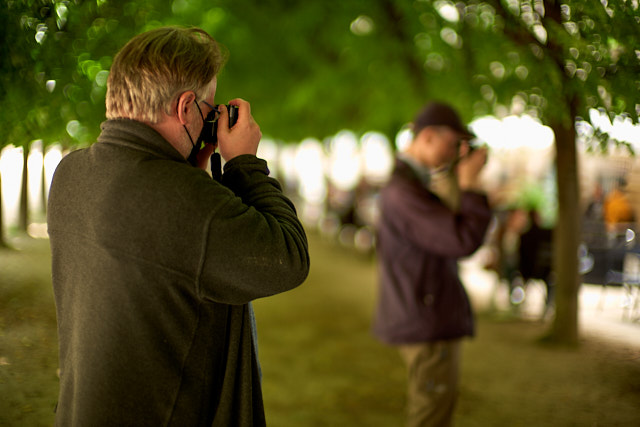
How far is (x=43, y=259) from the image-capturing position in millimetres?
2510

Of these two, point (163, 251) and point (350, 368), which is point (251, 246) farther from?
point (350, 368)

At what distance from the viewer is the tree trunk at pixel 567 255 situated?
527cm

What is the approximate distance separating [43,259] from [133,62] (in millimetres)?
1458

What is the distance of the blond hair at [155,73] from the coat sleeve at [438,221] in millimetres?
1636

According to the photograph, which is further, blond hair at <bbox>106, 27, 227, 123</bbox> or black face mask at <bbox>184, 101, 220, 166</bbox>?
black face mask at <bbox>184, 101, 220, 166</bbox>

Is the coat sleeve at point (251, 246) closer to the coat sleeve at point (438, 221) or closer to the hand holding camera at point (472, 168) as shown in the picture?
the coat sleeve at point (438, 221)

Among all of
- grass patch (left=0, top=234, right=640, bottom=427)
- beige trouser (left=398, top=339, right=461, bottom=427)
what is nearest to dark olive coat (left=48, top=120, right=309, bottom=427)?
grass patch (left=0, top=234, right=640, bottom=427)

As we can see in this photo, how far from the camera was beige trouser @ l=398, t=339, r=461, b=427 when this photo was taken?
2832 millimetres

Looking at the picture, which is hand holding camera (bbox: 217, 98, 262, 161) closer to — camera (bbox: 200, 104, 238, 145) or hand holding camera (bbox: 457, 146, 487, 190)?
camera (bbox: 200, 104, 238, 145)

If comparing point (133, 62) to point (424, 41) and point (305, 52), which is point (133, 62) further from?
point (305, 52)

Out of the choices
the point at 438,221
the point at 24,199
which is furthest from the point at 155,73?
the point at 24,199

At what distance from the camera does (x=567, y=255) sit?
5.43m

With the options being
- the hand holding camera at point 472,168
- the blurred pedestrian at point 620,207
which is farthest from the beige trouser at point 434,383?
the blurred pedestrian at point 620,207

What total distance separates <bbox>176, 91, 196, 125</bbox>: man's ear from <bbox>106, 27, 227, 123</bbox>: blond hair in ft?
0.05
